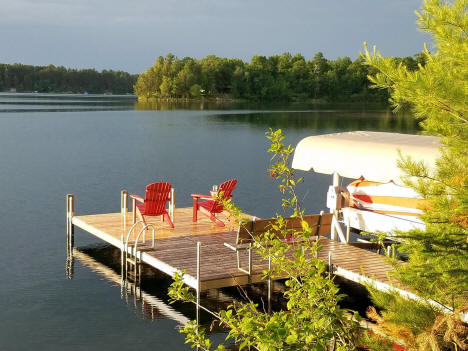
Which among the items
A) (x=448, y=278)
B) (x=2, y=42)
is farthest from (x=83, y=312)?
(x=2, y=42)

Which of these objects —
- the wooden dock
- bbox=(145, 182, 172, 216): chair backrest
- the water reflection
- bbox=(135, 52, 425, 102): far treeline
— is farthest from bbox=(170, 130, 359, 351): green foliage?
bbox=(135, 52, 425, 102): far treeline

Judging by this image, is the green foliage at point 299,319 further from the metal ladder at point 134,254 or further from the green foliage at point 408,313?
the metal ladder at point 134,254

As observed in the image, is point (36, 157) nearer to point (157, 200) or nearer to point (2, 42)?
point (157, 200)

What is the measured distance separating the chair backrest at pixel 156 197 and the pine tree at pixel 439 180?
7281 millimetres

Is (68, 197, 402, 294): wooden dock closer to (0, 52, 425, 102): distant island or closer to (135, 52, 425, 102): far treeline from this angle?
(0, 52, 425, 102): distant island

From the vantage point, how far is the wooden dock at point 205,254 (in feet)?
29.2

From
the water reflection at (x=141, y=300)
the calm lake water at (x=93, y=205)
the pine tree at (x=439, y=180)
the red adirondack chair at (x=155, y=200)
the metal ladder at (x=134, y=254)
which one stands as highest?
the pine tree at (x=439, y=180)

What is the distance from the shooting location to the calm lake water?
9.22 m

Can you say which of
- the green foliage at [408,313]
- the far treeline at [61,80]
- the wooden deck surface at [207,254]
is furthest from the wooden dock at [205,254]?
the far treeline at [61,80]

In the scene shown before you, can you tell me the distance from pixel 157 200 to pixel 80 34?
437 ft

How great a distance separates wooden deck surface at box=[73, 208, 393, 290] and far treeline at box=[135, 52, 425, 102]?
108m

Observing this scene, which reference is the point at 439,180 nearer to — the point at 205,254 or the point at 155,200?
the point at 205,254

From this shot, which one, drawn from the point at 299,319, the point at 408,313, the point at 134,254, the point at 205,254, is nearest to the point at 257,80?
the point at 134,254

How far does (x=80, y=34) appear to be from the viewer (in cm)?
13812
